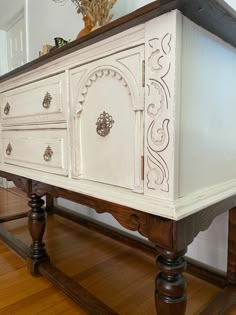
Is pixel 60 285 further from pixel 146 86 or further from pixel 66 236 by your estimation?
pixel 146 86

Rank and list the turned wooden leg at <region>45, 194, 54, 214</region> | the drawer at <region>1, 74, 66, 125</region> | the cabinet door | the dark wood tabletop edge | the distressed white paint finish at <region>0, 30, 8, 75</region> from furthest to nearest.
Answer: the distressed white paint finish at <region>0, 30, 8, 75</region> < the turned wooden leg at <region>45, 194, 54, 214</region> < the drawer at <region>1, 74, 66, 125</region> < the cabinet door < the dark wood tabletop edge

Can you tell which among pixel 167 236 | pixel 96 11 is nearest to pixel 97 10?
pixel 96 11

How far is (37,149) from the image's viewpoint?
3.39 feet

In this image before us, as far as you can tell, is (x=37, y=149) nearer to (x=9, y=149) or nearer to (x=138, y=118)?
(x=9, y=149)

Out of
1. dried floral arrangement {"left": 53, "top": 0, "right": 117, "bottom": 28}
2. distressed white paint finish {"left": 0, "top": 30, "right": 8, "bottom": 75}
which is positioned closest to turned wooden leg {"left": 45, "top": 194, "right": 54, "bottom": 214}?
dried floral arrangement {"left": 53, "top": 0, "right": 117, "bottom": 28}

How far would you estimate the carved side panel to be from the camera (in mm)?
538

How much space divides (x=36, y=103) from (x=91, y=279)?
82 centimetres

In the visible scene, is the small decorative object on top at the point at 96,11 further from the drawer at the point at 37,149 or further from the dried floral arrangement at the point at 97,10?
the drawer at the point at 37,149

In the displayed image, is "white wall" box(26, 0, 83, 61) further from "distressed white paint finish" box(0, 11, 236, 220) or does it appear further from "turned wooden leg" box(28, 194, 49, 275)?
"turned wooden leg" box(28, 194, 49, 275)

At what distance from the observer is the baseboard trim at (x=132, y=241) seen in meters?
1.07

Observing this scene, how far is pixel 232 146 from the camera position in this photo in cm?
81

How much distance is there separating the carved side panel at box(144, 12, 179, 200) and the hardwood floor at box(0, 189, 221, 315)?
638 millimetres

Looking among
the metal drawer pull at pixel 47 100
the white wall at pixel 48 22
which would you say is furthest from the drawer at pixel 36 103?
the white wall at pixel 48 22

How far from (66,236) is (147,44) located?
4.55 feet
